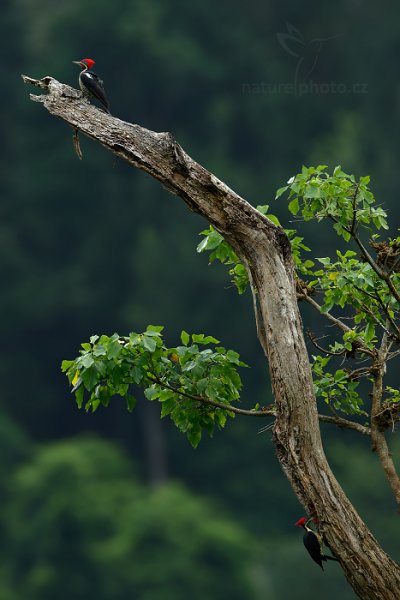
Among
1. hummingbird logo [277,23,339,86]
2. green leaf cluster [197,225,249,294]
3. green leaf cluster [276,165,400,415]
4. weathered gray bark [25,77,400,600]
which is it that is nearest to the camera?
weathered gray bark [25,77,400,600]

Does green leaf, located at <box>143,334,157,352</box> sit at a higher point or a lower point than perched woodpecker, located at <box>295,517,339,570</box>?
higher

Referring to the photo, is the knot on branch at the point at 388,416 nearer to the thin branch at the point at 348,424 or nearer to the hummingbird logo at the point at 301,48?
the thin branch at the point at 348,424

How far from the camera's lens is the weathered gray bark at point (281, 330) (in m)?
9.17

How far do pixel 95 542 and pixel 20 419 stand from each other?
1185 cm

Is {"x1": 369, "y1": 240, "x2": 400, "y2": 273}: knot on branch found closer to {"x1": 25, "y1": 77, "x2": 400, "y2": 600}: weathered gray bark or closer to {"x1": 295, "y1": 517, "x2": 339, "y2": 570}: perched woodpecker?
{"x1": 25, "y1": 77, "x2": 400, "y2": 600}: weathered gray bark

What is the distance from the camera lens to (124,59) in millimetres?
60250

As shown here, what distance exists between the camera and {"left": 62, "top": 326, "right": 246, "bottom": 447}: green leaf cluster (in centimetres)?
964

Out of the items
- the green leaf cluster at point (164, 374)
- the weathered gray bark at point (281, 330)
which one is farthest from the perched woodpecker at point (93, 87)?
the green leaf cluster at point (164, 374)

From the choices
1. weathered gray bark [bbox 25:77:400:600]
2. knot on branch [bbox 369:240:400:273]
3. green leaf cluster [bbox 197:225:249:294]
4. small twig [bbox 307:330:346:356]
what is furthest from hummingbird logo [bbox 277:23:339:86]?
weathered gray bark [bbox 25:77:400:600]

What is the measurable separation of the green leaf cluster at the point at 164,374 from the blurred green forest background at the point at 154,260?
1239 inches

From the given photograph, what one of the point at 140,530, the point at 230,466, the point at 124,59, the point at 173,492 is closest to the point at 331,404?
the point at 140,530

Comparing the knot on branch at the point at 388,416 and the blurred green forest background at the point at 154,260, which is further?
the blurred green forest background at the point at 154,260

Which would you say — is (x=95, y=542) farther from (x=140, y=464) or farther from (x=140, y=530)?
(x=140, y=464)

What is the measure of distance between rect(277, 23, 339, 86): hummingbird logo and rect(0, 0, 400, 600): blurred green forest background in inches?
6.1
